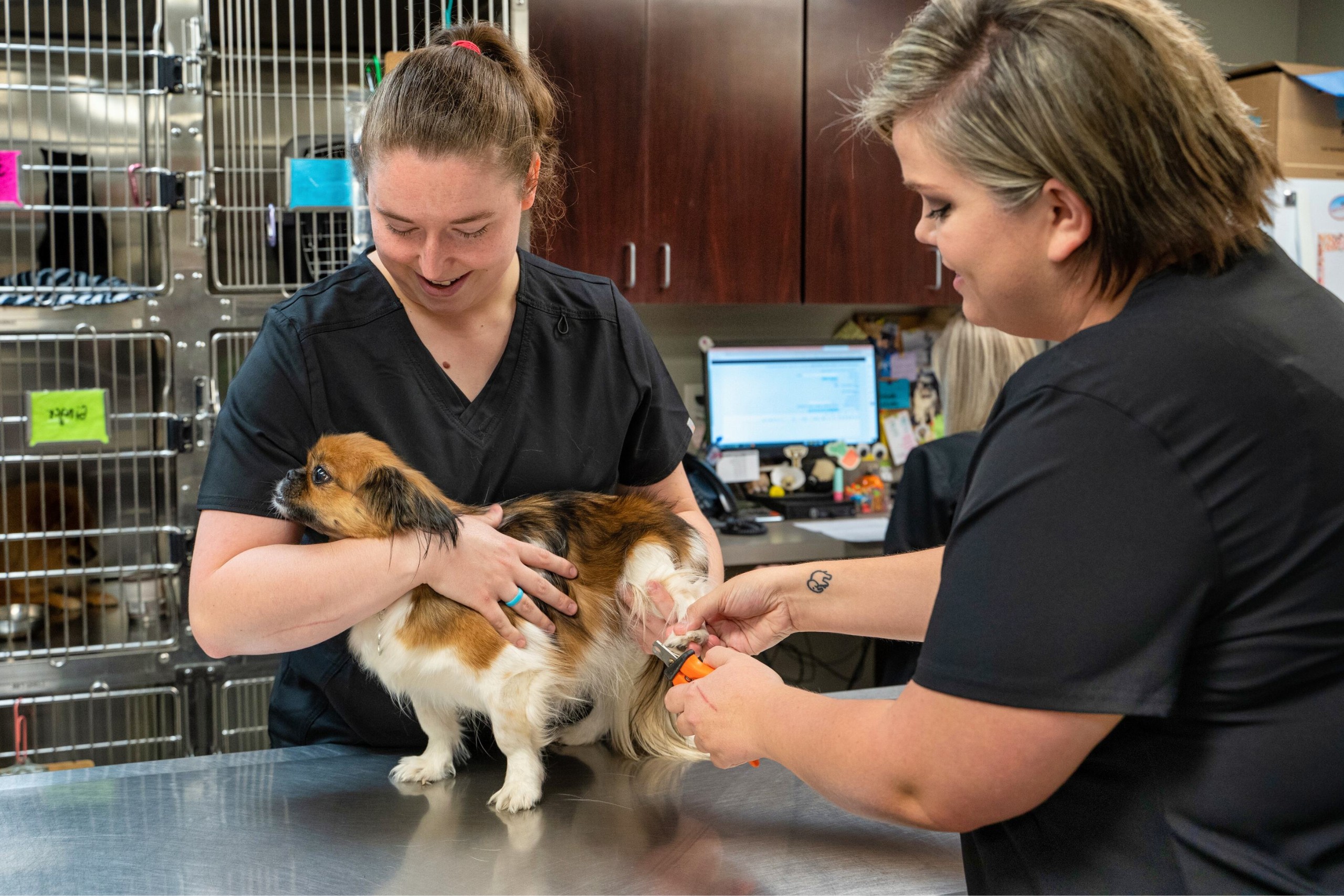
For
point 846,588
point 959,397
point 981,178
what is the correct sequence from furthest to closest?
point 959,397 → point 846,588 → point 981,178

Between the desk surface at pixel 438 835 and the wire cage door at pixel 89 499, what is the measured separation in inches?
45.8

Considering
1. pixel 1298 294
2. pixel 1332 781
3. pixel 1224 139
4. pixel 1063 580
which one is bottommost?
pixel 1332 781

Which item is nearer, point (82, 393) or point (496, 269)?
point (496, 269)

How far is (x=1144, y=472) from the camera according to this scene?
2.21ft

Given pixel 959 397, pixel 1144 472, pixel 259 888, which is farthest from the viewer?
A: pixel 959 397

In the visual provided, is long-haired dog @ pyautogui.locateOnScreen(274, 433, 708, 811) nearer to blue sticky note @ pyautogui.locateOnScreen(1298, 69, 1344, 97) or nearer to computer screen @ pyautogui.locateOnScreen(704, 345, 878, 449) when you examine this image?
computer screen @ pyautogui.locateOnScreen(704, 345, 878, 449)

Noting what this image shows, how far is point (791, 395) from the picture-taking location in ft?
12.2

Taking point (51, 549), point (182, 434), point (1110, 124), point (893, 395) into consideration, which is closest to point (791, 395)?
point (893, 395)

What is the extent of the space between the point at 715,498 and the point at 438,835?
2275 mm

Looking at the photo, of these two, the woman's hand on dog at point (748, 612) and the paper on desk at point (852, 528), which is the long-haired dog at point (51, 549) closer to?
the woman's hand on dog at point (748, 612)

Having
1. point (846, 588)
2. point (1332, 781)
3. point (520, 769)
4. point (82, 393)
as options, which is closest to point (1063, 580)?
point (1332, 781)

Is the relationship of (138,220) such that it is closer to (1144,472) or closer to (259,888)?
(259,888)

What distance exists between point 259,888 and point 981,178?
970 millimetres

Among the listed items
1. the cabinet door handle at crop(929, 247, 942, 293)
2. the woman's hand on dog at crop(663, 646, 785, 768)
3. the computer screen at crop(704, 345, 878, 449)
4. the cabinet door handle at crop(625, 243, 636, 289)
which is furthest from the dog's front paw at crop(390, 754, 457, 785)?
the cabinet door handle at crop(929, 247, 942, 293)
